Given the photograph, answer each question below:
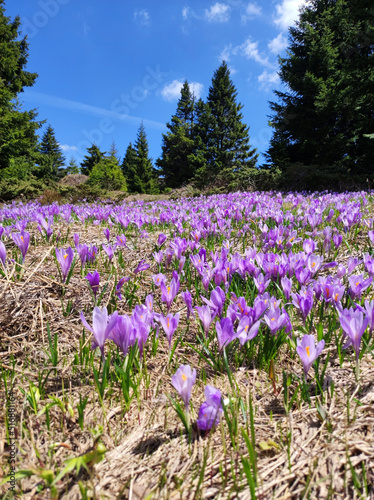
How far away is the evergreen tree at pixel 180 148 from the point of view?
114 ft

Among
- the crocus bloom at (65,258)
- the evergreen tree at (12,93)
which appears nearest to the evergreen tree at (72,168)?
the evergreen tree at (12,93)

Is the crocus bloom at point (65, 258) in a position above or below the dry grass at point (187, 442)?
above

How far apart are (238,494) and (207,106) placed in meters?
37.2

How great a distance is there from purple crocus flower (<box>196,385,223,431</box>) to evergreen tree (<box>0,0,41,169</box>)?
22135 millimetres

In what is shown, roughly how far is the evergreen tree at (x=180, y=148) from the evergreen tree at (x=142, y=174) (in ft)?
16.3

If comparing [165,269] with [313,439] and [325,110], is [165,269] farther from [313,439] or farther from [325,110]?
[325,110]

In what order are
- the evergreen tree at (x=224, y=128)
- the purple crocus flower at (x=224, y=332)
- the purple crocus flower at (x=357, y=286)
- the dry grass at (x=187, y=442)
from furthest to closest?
the evergreen tree at (x=224, y=128) → the purple crocus flower at (x=357, y=286) → the purple crocus flower at (x=224, y=332) → the dry grass at (x=187, y=442)

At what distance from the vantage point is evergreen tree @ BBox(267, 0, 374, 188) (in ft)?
52.9

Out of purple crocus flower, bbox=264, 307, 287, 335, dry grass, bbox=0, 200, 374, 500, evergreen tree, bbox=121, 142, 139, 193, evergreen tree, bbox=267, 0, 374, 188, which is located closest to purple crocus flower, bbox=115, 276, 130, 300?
dry grass, bbox=0, 200, 374, 500

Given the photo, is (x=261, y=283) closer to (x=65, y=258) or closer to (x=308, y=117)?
(x=65, y=258)

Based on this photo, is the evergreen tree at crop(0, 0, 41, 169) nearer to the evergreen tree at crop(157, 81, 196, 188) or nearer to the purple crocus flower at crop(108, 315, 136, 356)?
the evergreen tree at crop(157, 81, 196, 188)

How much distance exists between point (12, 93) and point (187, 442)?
24.9 metres

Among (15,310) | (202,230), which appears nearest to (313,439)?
(15,310)

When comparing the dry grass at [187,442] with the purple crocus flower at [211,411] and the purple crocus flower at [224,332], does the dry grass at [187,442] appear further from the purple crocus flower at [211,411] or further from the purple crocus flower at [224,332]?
the purple crocus flower at [224,332]
